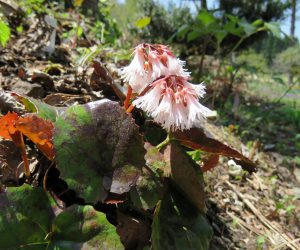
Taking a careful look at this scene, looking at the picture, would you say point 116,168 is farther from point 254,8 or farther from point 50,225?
point 254,8

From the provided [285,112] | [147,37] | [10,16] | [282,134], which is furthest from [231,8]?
[10,16]

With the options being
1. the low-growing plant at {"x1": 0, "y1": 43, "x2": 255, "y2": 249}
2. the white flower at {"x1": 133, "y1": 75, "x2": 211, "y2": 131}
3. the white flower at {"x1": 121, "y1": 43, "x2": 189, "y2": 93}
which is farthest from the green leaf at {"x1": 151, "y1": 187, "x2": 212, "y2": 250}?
the white flower at {"x1": 121, "y1": 43, "x2": 189, "y2": 93}

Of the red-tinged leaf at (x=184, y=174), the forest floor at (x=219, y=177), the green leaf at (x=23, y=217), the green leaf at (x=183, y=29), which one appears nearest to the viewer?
the green leaf at (x=23, y=217)

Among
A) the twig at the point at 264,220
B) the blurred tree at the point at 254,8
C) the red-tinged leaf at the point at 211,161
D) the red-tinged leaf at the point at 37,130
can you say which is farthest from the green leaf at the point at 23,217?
the blurred tree at the point at 254,8

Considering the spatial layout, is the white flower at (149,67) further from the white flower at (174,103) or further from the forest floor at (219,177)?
the forest floor at (219,177)

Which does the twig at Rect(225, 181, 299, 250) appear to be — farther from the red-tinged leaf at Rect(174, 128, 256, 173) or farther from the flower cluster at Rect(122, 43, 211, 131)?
the flower cluster at Rect(122, 43, 211, 131)

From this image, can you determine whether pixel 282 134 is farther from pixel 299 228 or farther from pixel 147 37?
pixel 147 37
